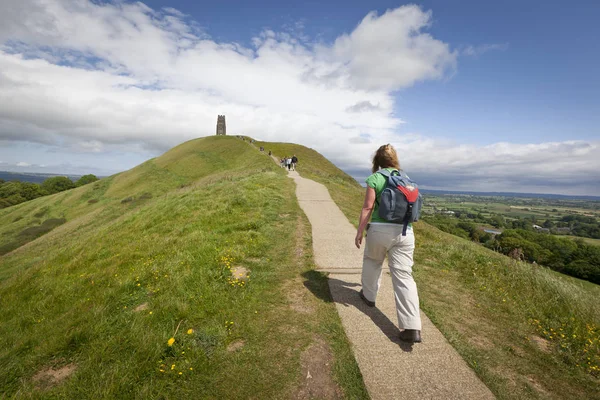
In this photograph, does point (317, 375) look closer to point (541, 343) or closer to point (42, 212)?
point (541, 343)

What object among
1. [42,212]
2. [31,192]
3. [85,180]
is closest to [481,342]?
[42,212]

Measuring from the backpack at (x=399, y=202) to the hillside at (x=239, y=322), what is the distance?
1967 millimetres

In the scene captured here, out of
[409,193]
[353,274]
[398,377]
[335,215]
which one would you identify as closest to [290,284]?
[353,274]

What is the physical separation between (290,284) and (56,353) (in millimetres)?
3792

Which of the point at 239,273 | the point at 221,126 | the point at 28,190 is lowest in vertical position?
the point at 28,190

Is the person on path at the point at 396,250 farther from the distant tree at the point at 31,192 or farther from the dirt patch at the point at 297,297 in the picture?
the distant tree at the point at 31,192

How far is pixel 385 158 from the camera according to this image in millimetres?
4414

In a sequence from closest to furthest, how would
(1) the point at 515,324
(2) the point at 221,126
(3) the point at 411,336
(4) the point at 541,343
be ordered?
(3) the point at 411,336
(4) the point at 541,343
(1) the point at 515,324
(2) the point at 221,126

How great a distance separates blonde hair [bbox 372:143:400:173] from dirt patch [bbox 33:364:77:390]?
210 inches

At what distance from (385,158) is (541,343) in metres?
3.88

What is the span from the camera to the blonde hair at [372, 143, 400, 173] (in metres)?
4.39

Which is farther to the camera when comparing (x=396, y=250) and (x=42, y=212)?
(x=42, y=212)

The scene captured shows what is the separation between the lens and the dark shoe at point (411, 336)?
3.79m

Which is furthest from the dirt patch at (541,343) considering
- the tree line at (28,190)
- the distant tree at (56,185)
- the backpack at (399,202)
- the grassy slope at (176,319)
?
the distant tree at (56,185)
